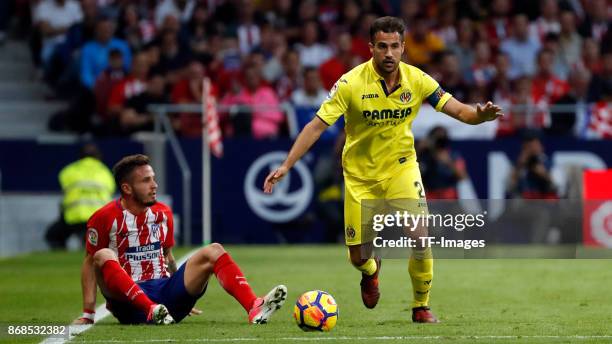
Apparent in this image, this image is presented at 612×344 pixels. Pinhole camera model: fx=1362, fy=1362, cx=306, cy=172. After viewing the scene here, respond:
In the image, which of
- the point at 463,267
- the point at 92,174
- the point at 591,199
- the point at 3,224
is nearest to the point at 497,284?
the point at 463,267

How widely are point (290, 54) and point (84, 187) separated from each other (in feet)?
13.7

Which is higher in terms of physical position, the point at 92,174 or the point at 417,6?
the point at 417,6

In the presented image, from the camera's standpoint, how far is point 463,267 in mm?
17141

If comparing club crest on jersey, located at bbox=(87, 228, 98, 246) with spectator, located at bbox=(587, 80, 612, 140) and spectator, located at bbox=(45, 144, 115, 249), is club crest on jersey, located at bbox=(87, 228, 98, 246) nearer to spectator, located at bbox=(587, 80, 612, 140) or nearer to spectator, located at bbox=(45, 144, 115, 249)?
spectator, located at bbox=(45, 144, 115, 249)

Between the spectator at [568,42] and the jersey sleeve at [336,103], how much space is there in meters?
13.7

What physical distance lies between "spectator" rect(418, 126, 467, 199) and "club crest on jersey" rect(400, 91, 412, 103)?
34.0 ft

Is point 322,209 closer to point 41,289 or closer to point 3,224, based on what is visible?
point 3,224

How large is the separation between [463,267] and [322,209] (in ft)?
16.0

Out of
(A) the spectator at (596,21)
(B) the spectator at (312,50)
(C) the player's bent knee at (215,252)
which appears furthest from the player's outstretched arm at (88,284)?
(A) the spectator at (596,21)

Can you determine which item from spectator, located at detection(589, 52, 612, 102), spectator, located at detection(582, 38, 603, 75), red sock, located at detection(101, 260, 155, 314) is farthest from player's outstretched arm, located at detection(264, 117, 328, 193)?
spectator, located at detection(582, 38, 603, 75)

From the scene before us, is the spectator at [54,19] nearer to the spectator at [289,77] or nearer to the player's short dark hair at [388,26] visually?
the spectator at [289,77]

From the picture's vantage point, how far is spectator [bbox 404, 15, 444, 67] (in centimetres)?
2267

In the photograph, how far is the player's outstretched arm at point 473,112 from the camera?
9.89m

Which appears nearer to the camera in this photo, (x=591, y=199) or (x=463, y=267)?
(x=463, y=267)
